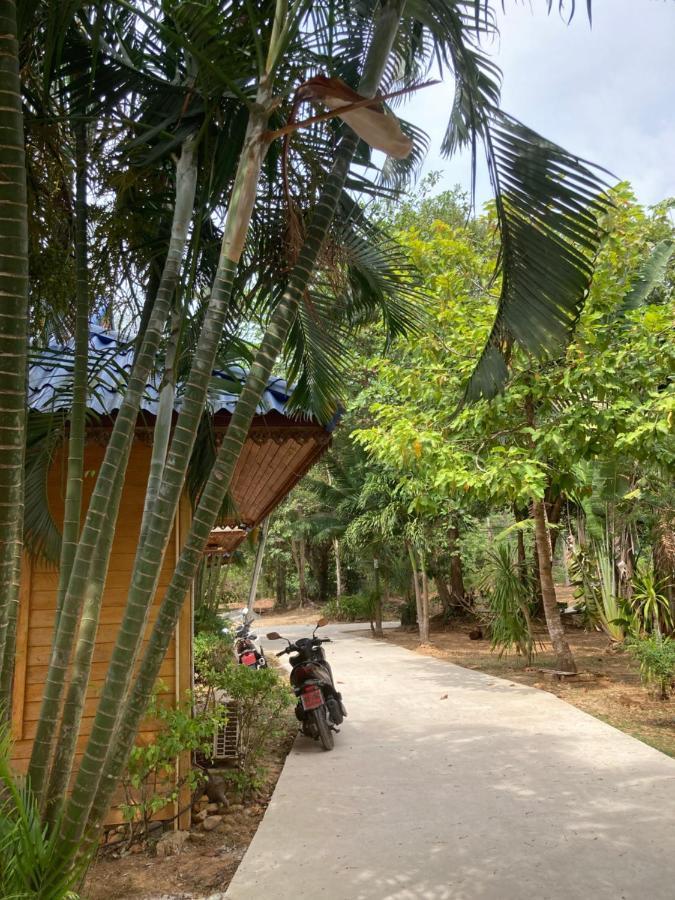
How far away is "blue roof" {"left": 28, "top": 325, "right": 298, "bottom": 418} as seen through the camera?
3.56 metres

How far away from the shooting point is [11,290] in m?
1.77

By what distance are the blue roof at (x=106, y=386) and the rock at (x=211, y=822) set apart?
2.71 m

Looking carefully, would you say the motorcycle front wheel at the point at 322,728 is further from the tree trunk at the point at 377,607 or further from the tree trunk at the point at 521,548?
the tree trunk at the point at 377,607

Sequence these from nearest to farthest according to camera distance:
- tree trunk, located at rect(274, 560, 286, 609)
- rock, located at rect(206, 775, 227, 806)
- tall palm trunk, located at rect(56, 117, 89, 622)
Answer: tall palm trunk, located at rect(56, 117, 89, 622)
rock, located at rect(206, 775, 227, 806)
tree trunk, located at rect(274, 560, 286, 609)

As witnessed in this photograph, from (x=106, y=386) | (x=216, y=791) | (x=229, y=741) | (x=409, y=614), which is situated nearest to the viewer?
(x=106, y=386)

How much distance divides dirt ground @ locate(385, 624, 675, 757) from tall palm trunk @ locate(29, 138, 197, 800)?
5364 mm

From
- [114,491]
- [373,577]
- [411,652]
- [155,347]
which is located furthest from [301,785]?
[373,577]

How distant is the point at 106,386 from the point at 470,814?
11.6ft

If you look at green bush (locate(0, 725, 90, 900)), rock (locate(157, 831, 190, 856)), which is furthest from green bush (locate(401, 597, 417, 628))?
green bush (locate(0, 725, 90, 900))

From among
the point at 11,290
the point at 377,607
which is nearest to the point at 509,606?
the point at 377,607

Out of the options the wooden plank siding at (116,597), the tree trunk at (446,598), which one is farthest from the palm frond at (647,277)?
the tree trunk at (446,598)

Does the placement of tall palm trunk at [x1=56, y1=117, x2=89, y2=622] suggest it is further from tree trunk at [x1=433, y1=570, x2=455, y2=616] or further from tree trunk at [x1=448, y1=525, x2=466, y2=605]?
tree trunk at [x1=433, y1=570, x2=455, y2=616]

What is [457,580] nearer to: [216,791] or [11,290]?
[216,791]

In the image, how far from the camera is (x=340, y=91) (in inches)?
76.5
